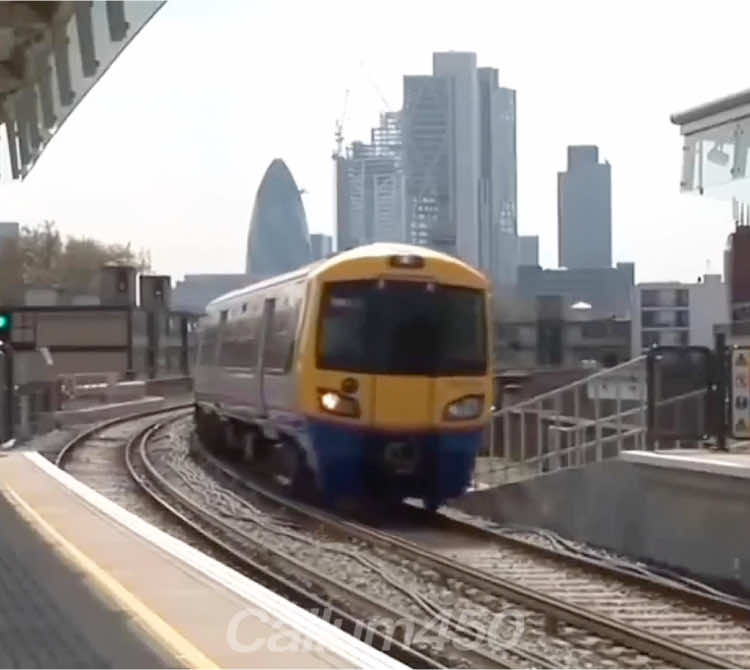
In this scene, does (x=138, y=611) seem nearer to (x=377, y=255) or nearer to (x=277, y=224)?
(x=377, y=255)

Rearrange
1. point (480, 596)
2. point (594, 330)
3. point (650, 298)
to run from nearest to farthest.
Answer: point (480, 596), point (650, 298), point (594, 330)

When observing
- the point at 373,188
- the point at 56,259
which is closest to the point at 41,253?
the point at 56,259

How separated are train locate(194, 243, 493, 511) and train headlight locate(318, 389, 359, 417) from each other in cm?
1

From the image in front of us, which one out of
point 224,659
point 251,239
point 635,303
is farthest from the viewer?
point 251,239

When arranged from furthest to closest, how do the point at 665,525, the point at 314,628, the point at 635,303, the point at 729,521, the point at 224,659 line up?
the point at 635,303 < the point at 665,525 < the point at 729,521 < the point at 314,628 < the point at 224,659

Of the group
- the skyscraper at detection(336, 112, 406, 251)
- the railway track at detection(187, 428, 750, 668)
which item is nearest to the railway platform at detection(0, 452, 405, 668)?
the railway track at detection(187, 428, 750, 668)

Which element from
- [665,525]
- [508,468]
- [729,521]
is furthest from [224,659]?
[508,468]

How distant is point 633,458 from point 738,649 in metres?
5.18

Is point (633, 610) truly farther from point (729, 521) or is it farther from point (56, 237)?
point (56, 237)

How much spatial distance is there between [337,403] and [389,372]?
28.6 inches

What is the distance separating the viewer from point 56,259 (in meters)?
113

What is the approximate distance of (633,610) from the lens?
11977mm

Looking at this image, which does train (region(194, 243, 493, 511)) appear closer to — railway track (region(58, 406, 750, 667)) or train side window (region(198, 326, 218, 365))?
railway track (region(58, 406, 750, 667))

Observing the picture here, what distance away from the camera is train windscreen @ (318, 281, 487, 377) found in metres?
18.9
